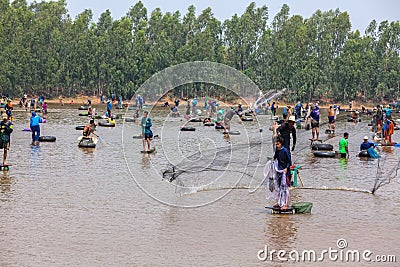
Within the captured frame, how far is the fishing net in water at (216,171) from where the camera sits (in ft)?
53.7

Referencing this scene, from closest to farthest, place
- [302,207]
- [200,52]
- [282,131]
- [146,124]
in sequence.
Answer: [302,207]
[282,131]
[146,124]
[200,52]

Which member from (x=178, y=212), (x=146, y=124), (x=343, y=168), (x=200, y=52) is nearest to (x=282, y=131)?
(x=178, y=212)

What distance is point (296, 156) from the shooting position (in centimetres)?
2441

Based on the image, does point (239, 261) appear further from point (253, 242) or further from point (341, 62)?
point (341, 62)

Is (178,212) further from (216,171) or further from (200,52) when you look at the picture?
(200,52)

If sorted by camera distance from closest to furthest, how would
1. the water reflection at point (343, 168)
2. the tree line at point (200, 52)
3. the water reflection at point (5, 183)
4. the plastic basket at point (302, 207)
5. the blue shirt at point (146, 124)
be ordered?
the plastic basket at point (302, 207) < the water reflection at point (5, 183) < the water reflection at point (343, 168) < the blue shirt at point (146, 124) < the tree line at point (200, 52)

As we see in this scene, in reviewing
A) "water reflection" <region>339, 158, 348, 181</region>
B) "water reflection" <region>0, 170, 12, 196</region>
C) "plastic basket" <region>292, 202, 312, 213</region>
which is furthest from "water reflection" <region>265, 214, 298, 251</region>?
"water reflection" <region>339, 158, 348, 181</region>

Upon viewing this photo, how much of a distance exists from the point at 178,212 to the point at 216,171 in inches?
178

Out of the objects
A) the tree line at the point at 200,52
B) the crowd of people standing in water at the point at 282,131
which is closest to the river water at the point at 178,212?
the crowd of people standing in water at the point at 282,131

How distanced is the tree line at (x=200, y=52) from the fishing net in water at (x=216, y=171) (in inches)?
2406

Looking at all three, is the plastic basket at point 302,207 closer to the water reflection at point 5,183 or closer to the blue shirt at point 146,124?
the water reflection at point 5,183

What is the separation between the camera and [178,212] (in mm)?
13656

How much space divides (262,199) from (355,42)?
73673 millimetres

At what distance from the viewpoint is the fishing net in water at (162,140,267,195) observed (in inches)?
644
